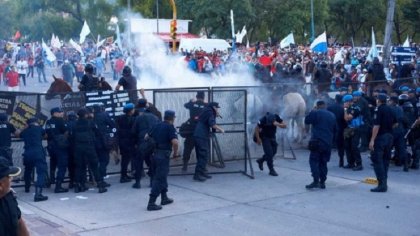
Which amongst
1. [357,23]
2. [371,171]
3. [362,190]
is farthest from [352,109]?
[357,23]

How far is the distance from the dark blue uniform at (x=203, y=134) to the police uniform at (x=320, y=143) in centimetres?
194

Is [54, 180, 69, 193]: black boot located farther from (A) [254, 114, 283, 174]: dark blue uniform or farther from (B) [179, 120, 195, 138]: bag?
(A) [254, 114, 283, 174]: dark blue uniform

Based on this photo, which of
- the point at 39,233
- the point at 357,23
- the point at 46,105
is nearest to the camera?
the point at 39,233

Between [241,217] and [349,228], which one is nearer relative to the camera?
[349,228]

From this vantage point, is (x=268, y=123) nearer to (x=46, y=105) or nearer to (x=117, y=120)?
(x=117, y=120)

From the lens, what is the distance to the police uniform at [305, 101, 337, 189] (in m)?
11.5

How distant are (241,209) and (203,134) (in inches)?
101

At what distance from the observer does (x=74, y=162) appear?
11.6 metres

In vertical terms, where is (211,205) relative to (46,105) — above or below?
below

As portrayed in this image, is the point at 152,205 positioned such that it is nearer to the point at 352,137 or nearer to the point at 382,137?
the point at 382,137

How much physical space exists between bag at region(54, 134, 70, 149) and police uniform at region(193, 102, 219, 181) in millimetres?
2506

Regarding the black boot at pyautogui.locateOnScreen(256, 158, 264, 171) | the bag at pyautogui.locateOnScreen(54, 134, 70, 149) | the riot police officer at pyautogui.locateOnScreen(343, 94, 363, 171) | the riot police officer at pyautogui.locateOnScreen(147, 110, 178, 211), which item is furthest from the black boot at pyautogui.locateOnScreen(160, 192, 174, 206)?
the riot police officer at pyautogui.locateOnScreen(343, 94, 363, 171)

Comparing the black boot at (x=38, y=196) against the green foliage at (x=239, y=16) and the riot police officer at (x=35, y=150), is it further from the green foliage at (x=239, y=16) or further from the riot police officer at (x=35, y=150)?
the green foliage at (x=239, y=16)

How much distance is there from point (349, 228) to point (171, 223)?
8.51 feet
